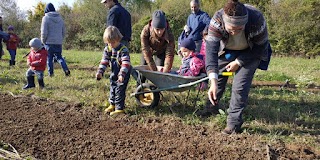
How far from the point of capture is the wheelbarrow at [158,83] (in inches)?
153

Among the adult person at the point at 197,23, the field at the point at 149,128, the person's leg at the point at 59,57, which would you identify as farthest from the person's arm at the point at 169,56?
the person's leg at the point at 59,57

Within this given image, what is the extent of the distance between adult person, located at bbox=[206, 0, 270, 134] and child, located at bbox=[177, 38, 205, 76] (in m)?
0.40

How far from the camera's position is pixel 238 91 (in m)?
3.59

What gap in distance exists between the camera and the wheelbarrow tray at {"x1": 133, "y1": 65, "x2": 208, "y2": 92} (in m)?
3.86

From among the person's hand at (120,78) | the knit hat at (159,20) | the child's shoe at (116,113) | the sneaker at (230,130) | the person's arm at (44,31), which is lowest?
the child's shoe at (116,113)

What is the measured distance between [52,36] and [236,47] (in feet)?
16.3

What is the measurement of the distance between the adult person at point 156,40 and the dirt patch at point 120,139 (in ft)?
2.90

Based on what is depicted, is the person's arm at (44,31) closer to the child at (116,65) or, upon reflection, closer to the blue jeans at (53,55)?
the blue jeans at (53,55)

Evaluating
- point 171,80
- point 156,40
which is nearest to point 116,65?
point 156,40

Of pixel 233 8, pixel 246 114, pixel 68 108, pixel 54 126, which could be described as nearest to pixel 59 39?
pixel 68 108

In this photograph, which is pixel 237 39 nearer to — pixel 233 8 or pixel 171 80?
pixel 233 8

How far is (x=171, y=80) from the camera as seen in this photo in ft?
13.4

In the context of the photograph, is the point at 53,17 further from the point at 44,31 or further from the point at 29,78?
the point at 29,78

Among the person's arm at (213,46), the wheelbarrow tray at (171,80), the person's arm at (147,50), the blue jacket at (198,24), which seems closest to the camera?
the person's arm at (213,46)
